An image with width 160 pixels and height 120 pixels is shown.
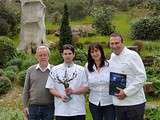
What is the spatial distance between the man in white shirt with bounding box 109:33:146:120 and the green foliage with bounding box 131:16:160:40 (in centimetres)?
1611

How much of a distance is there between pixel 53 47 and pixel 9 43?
2.86 meters

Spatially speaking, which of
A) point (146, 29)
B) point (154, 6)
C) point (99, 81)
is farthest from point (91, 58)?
point (154, 6)

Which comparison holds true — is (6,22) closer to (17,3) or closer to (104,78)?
(17,3)

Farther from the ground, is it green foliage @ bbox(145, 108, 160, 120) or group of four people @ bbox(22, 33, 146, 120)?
group of four people @ bbox(22, 33, 146, 120)

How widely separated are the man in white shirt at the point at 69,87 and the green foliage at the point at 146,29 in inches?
638

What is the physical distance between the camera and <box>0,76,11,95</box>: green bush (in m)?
14.6

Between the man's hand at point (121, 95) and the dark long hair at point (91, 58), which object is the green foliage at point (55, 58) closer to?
the dark long hair at point (91, 58)

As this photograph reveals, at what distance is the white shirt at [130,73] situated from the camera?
8.00 meters

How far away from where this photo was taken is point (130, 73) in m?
8.02

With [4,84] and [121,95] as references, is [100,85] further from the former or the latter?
[4,84]

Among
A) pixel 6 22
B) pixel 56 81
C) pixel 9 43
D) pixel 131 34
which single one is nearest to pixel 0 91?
pixel 9 43

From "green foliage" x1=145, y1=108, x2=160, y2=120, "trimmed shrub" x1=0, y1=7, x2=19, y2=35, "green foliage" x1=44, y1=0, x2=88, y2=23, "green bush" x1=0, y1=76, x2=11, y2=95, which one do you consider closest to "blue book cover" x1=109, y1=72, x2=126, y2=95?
"green foliage" x1=145, y1=108, x2=160, y2=120

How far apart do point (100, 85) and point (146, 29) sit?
641 inches

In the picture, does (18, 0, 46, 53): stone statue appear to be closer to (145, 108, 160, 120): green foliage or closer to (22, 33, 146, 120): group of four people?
(145, 108, 160, 120): green foliage
